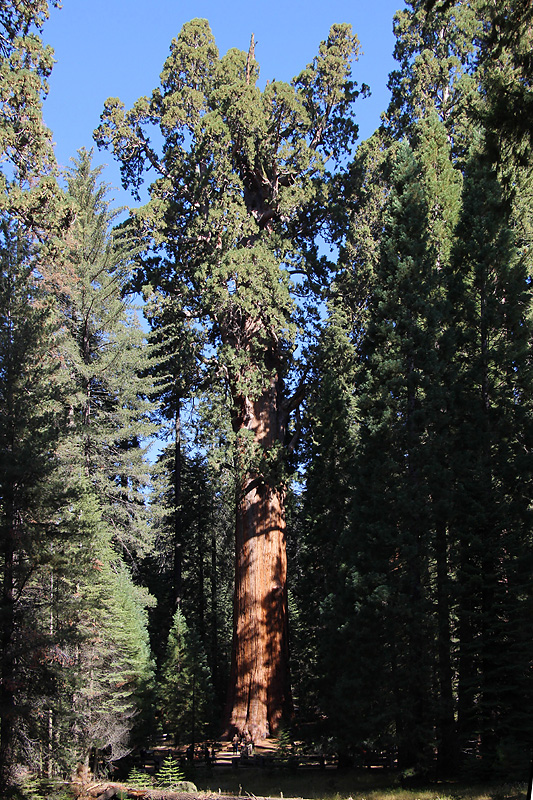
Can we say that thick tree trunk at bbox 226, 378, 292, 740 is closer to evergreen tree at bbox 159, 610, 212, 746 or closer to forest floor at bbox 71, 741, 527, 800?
forest floor at bbox 71, 741, 527, 800

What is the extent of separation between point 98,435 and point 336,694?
946cm

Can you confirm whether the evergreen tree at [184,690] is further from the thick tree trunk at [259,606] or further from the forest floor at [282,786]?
the thick tree trunk at [259,606]

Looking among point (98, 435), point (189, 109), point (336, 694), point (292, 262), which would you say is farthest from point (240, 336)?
point (336, 694)

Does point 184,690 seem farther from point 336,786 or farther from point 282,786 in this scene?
point 336,786

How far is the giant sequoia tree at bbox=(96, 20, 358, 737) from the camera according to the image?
19.1m

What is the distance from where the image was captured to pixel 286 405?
21.5m

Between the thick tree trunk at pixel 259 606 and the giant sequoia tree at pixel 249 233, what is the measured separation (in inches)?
1.3

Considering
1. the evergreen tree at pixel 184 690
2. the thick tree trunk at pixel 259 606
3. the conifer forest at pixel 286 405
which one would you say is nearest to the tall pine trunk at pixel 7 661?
the conifer forest at pixel 286 405

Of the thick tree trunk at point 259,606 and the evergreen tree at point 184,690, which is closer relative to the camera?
the thick tree trunk at point 259,606

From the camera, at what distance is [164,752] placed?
2055 centimetres

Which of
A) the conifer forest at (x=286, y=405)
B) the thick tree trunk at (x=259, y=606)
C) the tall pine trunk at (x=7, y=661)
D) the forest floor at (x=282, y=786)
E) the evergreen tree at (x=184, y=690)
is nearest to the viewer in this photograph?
the forest floor at (x=282, y=786)

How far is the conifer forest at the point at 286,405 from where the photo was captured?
13477 millimetres

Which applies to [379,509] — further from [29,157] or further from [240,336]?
[29,157]

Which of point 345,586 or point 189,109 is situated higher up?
point 189,109
